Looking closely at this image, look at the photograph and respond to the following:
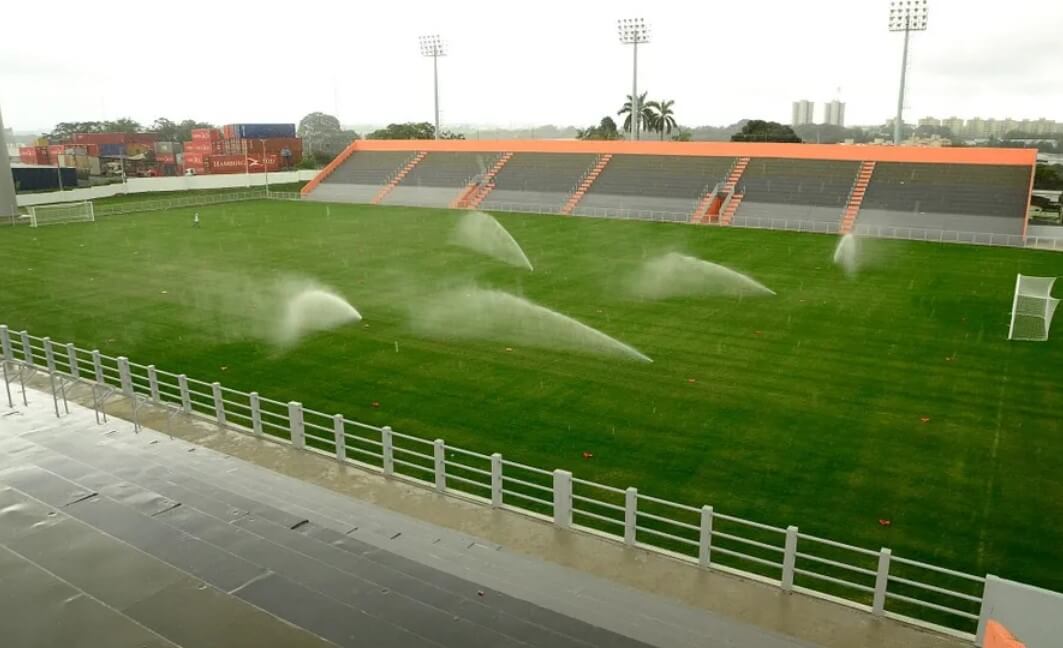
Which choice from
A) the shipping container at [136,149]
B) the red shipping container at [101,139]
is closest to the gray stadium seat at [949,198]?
the shipping container at [136,149]

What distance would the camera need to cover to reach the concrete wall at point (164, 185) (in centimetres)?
6262

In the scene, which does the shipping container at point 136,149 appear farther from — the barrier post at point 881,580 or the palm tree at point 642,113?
the barrier post at point 881,580

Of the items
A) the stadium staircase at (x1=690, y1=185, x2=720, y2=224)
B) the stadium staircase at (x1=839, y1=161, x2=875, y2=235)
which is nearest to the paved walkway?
the stadium staircase at (x1=839, y1=161, x2=875, y2=235)

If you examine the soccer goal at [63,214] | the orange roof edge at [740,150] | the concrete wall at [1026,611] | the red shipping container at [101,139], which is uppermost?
the red shipping container at [101,139]

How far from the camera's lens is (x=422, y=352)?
875 inches

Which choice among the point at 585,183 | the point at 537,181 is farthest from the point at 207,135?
the point at 585,183

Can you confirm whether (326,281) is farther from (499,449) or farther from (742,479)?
(742,479)

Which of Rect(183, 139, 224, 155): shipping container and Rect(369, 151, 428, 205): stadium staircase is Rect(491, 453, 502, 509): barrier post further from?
Rect(183, 139, 224, 155): shipping container

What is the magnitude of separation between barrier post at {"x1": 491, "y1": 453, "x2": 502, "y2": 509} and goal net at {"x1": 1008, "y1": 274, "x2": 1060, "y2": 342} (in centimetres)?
1912

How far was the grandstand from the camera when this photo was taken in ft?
165

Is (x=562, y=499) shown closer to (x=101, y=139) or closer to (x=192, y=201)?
(x=192, y=201)

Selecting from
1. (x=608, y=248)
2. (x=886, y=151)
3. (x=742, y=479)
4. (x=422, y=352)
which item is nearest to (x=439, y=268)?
(x=608, y=248)

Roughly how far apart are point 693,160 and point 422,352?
46913 millimetres

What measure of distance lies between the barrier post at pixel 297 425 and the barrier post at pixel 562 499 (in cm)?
548
